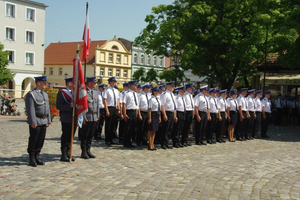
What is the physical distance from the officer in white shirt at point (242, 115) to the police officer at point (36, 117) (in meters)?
8.66

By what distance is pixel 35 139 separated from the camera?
8.50 metres

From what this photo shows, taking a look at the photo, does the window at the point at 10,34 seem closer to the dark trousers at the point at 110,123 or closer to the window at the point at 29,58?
the window at the point at 29,58

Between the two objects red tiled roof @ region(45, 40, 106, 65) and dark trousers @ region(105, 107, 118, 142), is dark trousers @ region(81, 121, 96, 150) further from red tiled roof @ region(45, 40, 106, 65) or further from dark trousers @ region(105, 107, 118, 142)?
red tiled roof @ region(45, 40, 106, 65)

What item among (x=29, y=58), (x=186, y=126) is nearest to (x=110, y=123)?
(x=186, y=126)

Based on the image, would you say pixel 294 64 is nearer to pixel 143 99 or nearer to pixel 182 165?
pixel 143 99

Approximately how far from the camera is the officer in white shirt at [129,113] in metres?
11.8

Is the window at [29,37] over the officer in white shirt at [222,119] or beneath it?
over

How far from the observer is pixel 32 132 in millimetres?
8508

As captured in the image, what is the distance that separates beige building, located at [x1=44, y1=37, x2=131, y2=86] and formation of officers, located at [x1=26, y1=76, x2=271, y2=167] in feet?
185

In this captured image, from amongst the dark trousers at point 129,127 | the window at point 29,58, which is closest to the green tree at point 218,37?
the dark trousers at point 129,127

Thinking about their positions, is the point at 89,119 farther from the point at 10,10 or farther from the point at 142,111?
the point at 10,10

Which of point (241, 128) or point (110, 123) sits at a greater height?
point (110, 123)

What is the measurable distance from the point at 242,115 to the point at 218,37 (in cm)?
1282

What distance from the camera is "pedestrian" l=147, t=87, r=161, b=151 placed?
38.5 ft
